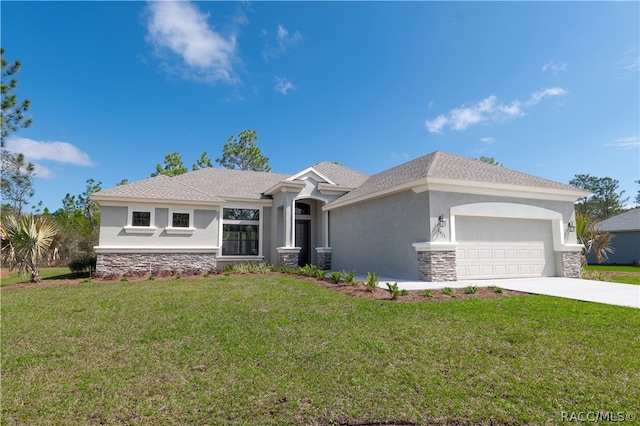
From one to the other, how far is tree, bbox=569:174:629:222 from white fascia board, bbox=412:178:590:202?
145 feet

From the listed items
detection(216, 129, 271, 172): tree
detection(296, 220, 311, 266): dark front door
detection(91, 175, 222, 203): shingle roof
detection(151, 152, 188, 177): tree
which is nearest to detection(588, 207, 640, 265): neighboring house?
detection(296, 220, 311, 266): dark front door

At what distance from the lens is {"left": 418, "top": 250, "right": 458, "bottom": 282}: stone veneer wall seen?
1041cm

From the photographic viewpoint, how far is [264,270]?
48.4 feet

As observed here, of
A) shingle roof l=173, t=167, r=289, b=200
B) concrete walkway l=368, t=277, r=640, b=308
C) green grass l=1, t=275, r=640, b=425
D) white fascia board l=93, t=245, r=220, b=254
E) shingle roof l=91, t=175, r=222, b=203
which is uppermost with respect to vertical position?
shingle roof l=173, t=167, r=289, b=200

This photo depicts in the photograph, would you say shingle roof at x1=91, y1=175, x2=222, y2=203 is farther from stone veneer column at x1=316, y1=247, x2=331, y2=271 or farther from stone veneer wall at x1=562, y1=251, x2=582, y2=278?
stone veneer wall at x1=562, y1=251, x2=582, y2=278

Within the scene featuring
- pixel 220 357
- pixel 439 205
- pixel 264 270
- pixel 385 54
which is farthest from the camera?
pixel 385 54

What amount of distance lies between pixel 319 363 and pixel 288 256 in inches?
478

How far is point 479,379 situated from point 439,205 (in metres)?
7.93

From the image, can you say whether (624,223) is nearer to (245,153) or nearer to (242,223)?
(242,223)

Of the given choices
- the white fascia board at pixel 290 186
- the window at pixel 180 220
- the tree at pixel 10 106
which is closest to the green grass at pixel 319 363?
the window at pixel 180 220

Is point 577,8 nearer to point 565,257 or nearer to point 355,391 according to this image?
point 565,257

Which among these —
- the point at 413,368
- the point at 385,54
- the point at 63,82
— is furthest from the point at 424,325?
the point at 63,82

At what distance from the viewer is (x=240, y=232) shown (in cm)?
1762

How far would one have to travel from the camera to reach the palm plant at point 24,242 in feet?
37.3
